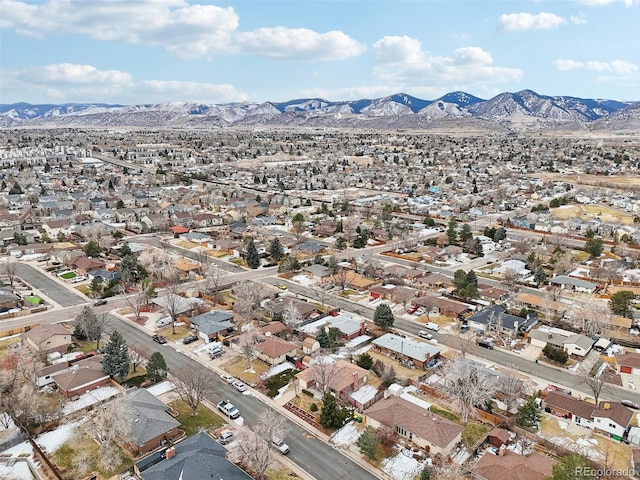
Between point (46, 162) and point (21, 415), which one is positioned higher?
point (46, 162)

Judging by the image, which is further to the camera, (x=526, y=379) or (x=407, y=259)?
(x=407, y=259)

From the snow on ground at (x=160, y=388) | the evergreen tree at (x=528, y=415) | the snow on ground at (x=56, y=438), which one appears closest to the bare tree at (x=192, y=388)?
the snow on ground at (x=160, y=388)

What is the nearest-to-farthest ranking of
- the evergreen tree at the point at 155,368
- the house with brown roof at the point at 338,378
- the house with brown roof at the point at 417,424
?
the house with brown roof at the point at 417,424, the house with brown roof at the point at 338,378, the evergreen tree at the point at 155,368

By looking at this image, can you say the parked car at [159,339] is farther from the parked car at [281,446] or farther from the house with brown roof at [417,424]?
the house with brown roof at [417,424]

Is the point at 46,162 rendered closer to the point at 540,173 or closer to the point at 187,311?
the point at 187,311

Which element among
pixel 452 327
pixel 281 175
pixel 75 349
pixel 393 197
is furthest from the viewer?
pixel 281 175

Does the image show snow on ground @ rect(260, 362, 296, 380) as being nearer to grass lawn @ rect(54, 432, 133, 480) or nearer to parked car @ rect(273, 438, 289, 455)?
parked car @ rect(273, 438, 289, 455)

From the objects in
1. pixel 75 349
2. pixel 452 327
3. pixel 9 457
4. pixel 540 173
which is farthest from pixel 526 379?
pixel 540 173
